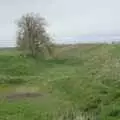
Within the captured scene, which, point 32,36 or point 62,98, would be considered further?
point 32,36

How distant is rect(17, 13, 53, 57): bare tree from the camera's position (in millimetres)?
54562

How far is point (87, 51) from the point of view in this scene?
62.3 m

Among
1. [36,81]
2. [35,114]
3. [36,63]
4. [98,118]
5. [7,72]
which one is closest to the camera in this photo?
[98,118]

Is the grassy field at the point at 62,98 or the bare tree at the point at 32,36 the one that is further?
the bare tree at the point at 32,36

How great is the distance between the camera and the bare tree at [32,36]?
2148 inches

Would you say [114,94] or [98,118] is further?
[114,94]

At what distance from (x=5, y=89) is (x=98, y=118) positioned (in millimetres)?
16485

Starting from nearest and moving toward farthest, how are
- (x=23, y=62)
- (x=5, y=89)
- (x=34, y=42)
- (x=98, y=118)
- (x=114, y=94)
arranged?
(x=98, y=118)
(x=114, y=94)
(x=5, y=89)
(x=23, y=62)
(x=34, y=42)

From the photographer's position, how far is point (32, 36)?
54688 mm

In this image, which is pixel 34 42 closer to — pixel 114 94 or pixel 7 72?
pixel 7 72

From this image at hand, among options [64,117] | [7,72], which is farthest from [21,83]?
[64,117]

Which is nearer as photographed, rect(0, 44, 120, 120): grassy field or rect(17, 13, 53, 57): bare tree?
rect(0, 44, 120, 120): grassy field

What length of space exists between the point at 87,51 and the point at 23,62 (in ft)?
66.9

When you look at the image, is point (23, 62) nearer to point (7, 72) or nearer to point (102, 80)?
point (7, 72)
